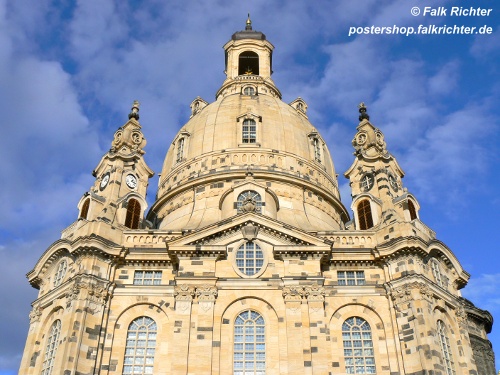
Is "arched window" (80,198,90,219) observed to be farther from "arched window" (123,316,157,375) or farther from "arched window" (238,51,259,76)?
"arched window" (238,51,259,76)

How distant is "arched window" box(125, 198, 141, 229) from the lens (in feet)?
130

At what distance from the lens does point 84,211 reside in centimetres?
3984

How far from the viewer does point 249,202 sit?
36.5m

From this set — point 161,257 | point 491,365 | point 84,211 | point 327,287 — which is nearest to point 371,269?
point 327,287

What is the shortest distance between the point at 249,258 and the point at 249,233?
1602 mm

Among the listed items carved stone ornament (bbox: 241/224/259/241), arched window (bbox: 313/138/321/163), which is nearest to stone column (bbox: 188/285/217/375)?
carved stone ornament (bbox: 241/224/259/241)

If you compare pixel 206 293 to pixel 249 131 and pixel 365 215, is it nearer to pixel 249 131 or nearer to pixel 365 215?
pixel 365 215

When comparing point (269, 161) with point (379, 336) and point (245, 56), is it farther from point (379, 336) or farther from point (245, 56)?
point (245, 56)

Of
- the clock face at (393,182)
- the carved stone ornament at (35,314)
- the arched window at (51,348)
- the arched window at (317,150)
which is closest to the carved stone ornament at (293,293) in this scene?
the clock face at (393,182)

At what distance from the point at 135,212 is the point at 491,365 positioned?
3058cm

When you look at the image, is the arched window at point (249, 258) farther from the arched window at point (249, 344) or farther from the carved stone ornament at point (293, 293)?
the arched window at point (249, 344)

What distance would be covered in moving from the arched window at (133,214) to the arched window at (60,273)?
544 cm

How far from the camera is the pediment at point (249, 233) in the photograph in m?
34.6

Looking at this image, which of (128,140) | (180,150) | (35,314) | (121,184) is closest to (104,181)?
(121,184)
